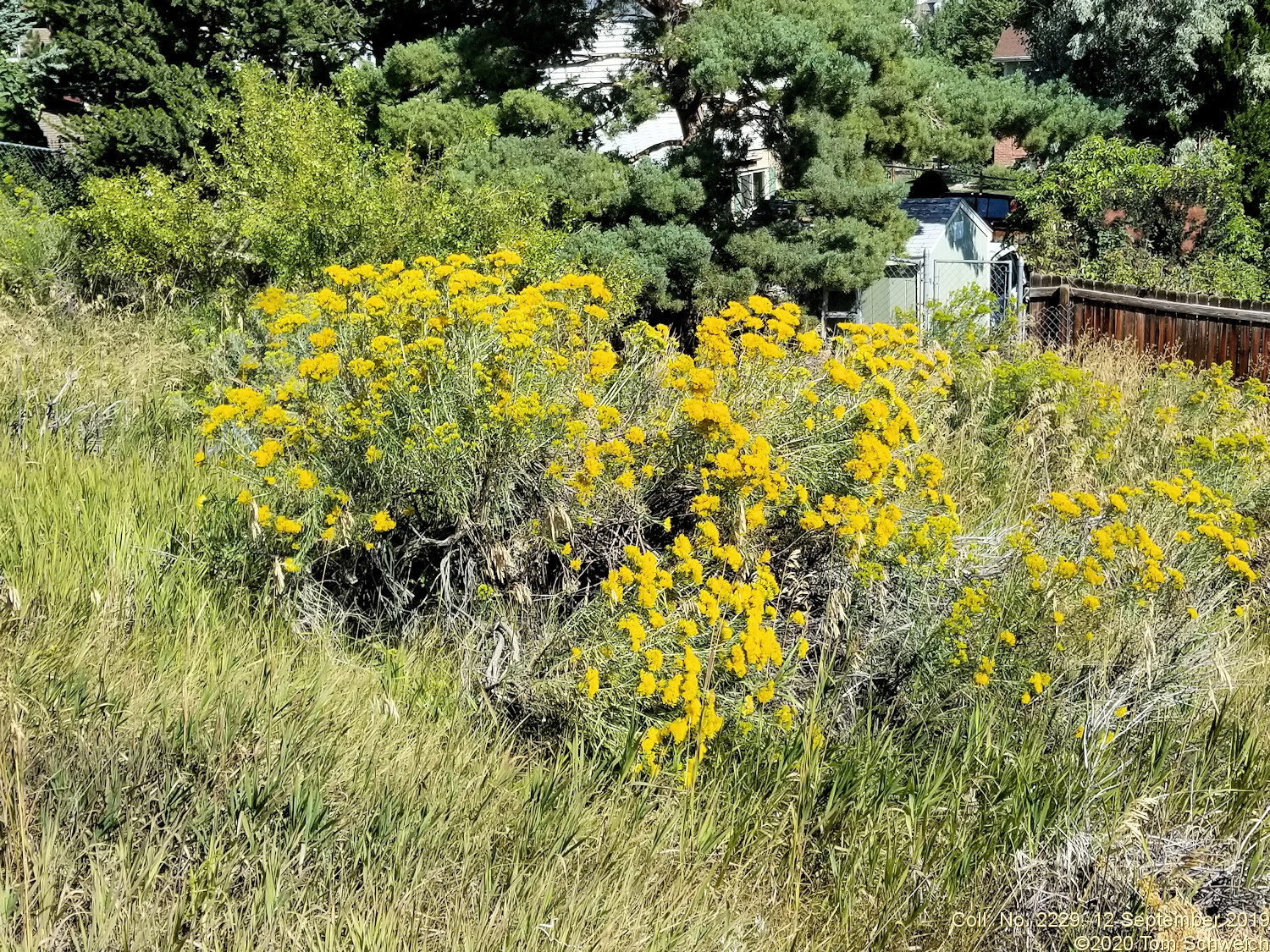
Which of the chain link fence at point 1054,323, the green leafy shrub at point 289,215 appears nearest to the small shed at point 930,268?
the chain link fence at point 1054,323

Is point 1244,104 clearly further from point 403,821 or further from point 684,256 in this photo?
point 403,821

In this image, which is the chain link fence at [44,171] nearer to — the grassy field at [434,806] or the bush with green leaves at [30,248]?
the bush with green leaves at [30,248]

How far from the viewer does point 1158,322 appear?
11.3 metres

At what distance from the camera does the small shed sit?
50.1 feet

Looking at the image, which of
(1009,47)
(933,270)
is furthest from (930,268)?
(1009,47)

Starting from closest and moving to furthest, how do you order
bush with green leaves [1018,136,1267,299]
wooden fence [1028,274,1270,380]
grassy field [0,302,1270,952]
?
1. grassy field [0,302,1270,952]
2. wooden fence [1028,274,1270,380]
3. bush with green leaves [1018,136,1267,299]

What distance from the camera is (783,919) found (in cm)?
297

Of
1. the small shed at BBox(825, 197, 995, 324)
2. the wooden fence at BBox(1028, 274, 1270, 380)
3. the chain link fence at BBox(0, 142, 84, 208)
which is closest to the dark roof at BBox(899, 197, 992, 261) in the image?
the small shed at BBox(825, 197, 995, 324)

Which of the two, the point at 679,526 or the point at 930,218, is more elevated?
the point at 930,218

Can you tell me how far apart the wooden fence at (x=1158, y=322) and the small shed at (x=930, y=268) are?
255 cm

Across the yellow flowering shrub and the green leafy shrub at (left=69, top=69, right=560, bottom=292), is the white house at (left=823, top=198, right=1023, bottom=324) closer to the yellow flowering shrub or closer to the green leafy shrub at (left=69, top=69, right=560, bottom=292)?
the green leafy shrub at (left=69, top=69, right=560, bottom=292)

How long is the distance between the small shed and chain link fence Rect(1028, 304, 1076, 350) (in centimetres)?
249

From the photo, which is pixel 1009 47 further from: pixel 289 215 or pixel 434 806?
pixel 434 806

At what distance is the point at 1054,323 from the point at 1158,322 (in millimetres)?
1137
